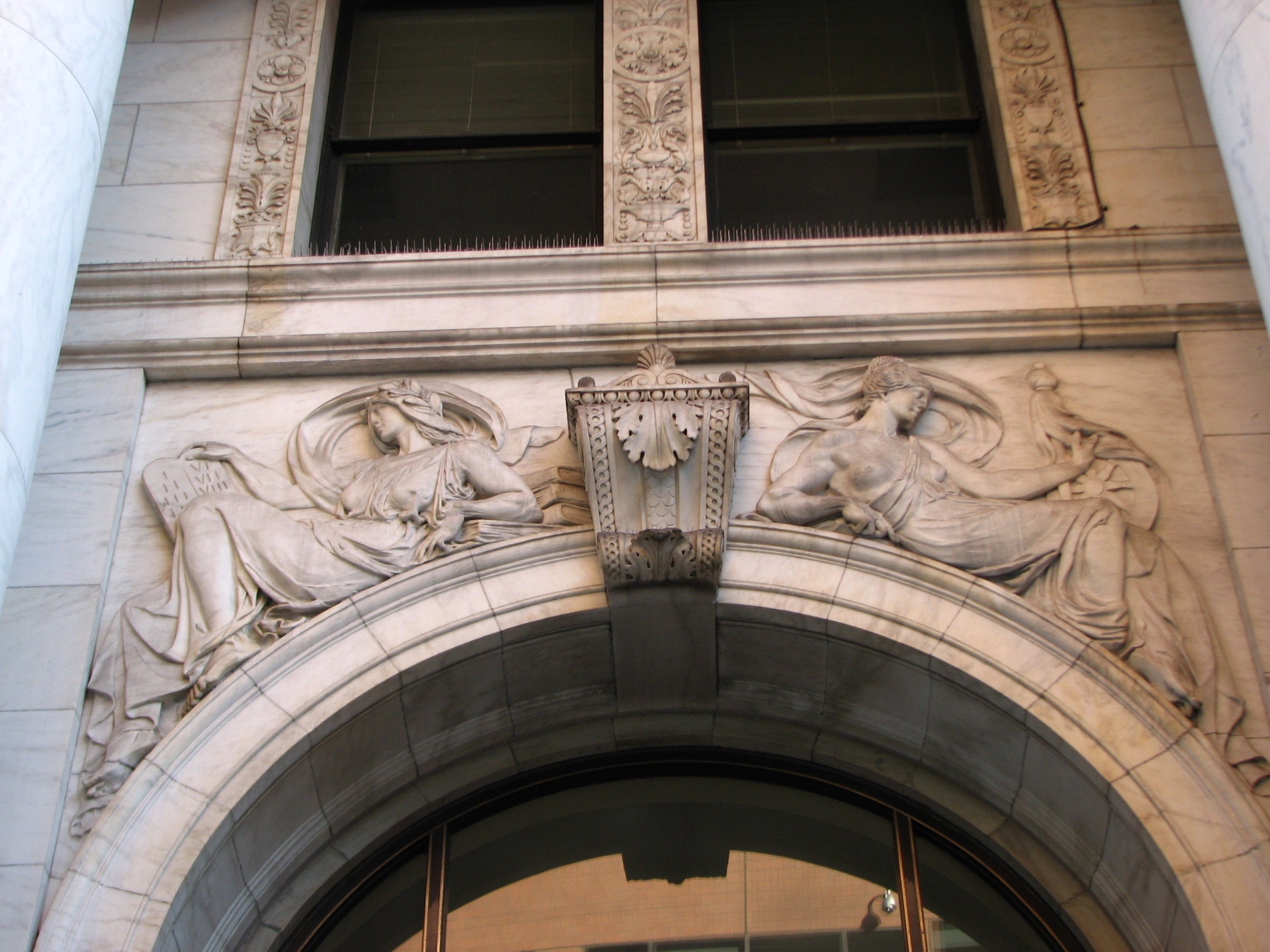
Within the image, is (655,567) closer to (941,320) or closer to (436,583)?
(436,583)

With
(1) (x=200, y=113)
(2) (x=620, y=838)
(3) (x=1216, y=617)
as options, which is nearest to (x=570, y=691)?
(2) (x=620, y=838)

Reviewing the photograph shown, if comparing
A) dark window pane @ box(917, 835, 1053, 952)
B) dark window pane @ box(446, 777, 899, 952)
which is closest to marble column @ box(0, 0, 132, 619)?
dark window pane @ box(446, 777, 899, 952)

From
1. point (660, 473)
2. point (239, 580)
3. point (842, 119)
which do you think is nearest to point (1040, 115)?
point (842, 119)

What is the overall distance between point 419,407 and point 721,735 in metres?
2.29

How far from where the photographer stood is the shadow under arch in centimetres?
697

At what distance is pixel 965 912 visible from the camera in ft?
26.5

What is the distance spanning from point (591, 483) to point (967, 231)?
11.1 feet

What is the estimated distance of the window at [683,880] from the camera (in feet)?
26.3

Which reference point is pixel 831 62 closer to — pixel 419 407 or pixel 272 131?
pixel 272 131

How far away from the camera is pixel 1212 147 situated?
31.5 feet

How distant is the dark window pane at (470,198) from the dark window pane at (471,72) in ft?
0.71

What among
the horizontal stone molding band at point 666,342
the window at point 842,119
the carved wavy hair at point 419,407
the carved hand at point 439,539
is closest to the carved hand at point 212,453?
the horizontal stone molding band at point 666,342

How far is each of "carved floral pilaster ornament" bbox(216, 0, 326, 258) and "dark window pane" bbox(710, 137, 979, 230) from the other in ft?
8.45

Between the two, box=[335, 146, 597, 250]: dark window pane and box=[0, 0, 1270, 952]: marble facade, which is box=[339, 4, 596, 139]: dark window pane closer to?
box=[335, 146, 597, 250]: dark window pane
